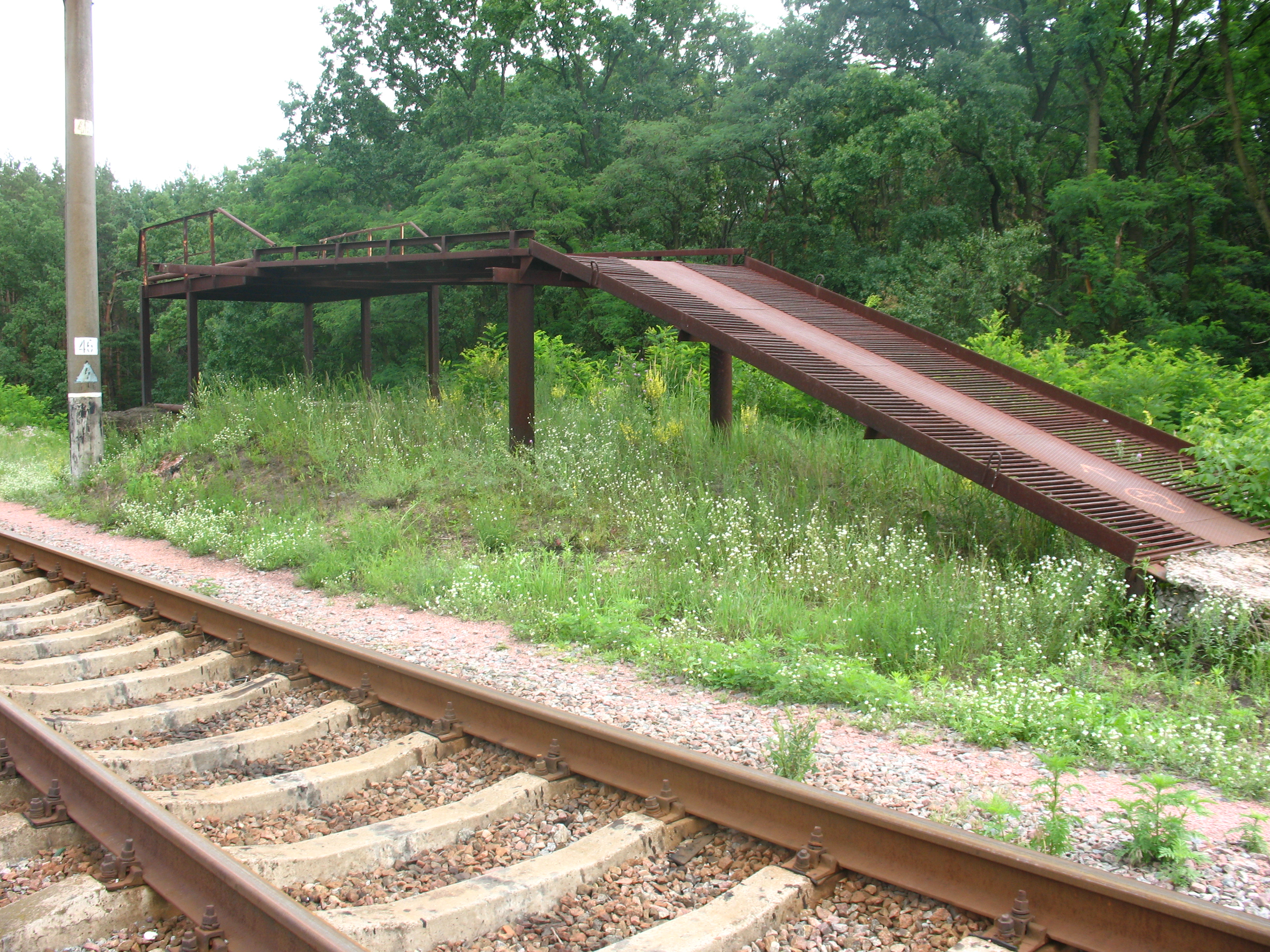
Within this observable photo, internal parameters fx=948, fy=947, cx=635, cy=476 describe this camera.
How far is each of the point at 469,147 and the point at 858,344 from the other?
2489cm

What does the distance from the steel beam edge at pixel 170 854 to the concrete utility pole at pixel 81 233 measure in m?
11.9

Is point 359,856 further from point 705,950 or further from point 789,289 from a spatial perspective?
point 789,289

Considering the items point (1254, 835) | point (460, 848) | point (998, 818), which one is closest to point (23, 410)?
point (460, 848)

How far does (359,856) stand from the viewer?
307cm

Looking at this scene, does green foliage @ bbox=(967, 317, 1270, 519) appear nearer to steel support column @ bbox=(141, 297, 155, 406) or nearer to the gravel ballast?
the gravel ballast

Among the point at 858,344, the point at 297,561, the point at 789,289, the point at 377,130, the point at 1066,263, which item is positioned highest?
the point at 377,130

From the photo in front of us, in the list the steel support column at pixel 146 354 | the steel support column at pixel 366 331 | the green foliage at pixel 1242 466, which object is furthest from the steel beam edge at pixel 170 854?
the steel support column at pixel 146 354

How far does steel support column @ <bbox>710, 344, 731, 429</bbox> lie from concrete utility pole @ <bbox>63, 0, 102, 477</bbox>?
8.95 m

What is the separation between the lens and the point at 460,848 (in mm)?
3240

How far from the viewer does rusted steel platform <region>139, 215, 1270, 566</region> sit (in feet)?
21.6

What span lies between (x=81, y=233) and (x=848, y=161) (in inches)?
647

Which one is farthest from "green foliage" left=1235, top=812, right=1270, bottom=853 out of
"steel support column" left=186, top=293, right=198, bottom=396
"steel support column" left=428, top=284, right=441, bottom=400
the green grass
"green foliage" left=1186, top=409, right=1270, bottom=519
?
"steel support column" left=186, top=293, right=198, bottom=396

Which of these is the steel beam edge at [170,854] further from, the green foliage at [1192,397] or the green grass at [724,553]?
the green foliage at [1192,397]

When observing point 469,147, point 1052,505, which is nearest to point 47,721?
point 1052,505
